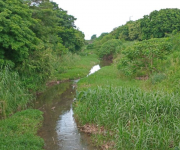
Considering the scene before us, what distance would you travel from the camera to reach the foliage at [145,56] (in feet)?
52.3

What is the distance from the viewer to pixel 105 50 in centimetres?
4144

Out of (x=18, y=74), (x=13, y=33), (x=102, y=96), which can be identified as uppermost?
(x=13, y=33)

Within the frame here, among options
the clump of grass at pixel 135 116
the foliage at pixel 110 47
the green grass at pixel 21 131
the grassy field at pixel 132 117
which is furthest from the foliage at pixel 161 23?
the green grass at pixel 21 131

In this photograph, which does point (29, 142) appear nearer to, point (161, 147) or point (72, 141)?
point (72, 141)

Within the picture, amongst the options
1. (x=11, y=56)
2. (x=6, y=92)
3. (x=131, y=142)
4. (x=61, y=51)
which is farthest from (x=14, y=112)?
(x=61, y=51)

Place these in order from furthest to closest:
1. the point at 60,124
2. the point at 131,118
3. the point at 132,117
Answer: the point at 60,124 → the point at 132,117 → the point at 131,118

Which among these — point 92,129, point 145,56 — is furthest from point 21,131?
point 145,56

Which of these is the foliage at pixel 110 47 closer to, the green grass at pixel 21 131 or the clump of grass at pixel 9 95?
the clump of grass at pixel 9 95

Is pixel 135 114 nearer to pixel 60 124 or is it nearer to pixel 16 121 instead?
pixel 60 124

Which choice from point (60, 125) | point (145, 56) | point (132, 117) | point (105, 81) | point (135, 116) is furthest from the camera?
point (105, 81)

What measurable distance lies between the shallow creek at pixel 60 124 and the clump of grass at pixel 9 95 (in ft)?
5.31

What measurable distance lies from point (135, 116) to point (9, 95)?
6.06m

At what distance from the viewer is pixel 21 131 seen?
8727 millimetres

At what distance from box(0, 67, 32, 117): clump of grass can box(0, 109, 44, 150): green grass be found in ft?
1.54
